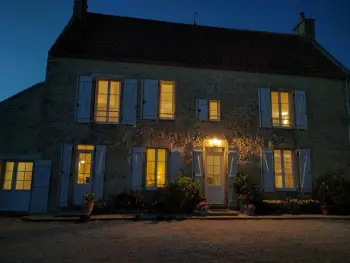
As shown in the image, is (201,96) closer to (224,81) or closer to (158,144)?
(224,81)

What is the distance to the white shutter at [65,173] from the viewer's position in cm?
820

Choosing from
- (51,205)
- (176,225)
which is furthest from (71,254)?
(51,205)

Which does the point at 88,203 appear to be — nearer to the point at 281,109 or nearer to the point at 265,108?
the point at 265,108

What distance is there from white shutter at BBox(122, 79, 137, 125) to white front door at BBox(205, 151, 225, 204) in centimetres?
282

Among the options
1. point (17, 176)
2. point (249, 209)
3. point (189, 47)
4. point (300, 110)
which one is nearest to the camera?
point (249, 209)

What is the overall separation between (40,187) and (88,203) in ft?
5.46

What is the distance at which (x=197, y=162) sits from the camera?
902 cm

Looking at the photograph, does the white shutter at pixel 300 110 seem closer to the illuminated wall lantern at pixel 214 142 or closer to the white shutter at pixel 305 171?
the white shutter at pixel 305 171

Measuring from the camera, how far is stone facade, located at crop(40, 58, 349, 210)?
340 inches

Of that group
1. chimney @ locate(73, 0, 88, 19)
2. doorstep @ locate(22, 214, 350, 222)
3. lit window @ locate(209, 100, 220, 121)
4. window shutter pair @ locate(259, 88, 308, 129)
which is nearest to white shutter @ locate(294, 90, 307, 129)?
window shutter pair @ locate(259, 88, 308, 129)

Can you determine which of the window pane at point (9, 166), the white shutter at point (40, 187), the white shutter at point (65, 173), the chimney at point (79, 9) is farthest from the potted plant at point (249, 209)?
the chimney at point (79, 9)

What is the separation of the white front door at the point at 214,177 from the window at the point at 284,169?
1891 mm

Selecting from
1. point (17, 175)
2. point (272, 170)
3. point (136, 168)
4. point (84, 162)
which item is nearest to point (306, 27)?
point (272, 170)

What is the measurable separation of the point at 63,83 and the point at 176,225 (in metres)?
5.65
